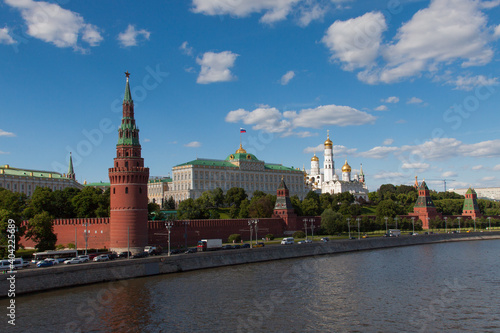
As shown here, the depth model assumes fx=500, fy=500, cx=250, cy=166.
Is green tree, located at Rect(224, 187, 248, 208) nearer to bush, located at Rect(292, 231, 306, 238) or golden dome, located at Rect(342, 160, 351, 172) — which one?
bush, located at Rect(292, 231, 306, 238)

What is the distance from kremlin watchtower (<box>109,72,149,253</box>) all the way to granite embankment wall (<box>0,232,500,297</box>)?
335 inches

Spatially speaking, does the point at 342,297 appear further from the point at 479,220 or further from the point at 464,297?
the point at 479,220

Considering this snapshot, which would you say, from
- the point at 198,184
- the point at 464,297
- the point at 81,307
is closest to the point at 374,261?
the point at 464,297

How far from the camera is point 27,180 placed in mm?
116812

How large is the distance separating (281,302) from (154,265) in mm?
16371

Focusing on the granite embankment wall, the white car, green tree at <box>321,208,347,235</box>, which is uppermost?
green tree at <box>321,208,347,235</box>

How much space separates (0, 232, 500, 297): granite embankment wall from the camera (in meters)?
36.3

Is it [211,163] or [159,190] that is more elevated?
[211,163]

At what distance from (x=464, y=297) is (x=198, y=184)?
10143 cm

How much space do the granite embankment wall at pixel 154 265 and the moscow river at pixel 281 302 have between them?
1.05 meters

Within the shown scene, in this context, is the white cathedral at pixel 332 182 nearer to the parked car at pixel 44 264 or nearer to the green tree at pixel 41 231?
the green tree at pixel 41 231

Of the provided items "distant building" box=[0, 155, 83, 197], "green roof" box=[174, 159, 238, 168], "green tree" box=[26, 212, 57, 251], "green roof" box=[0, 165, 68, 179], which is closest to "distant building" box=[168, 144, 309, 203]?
"green roof" box=[174, 159, 238, 168]

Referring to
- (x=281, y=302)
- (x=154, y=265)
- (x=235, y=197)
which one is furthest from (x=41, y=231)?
(x=235, y=197)

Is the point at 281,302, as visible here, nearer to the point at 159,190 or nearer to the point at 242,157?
the point at 242,157
